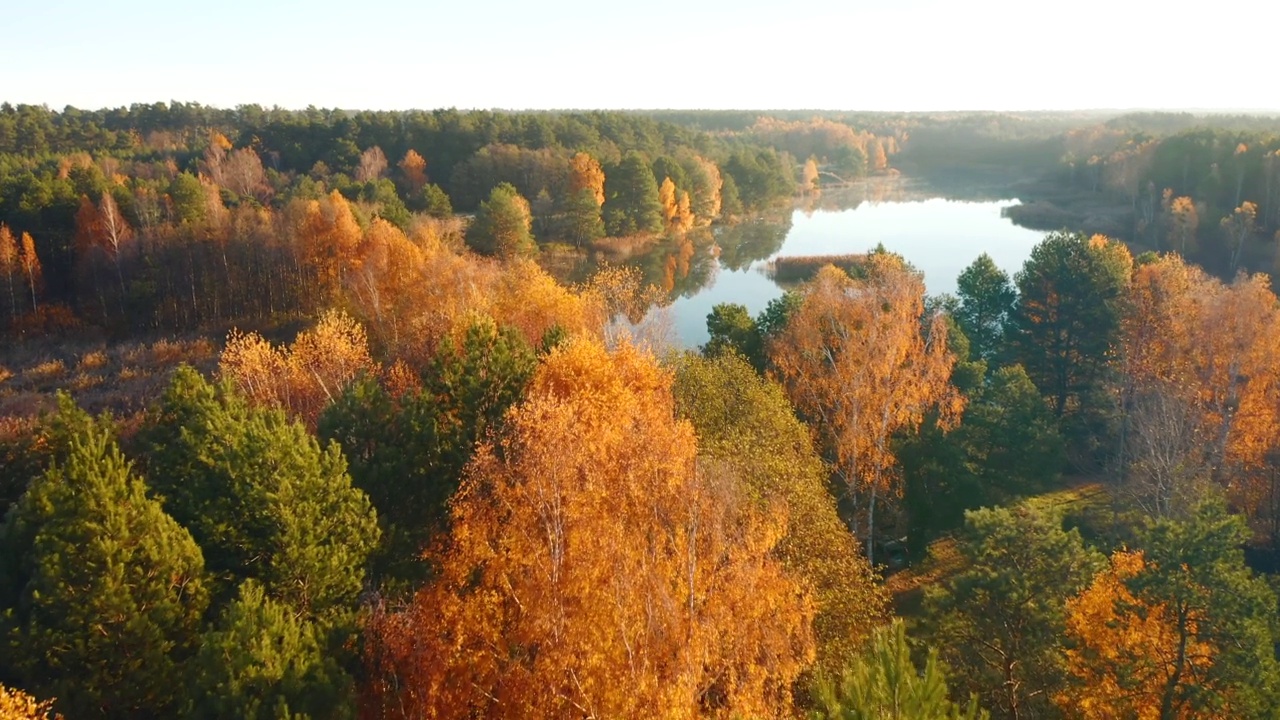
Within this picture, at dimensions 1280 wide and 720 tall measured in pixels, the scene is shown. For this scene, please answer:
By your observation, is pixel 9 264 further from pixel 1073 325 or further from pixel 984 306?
pixel 1073 325

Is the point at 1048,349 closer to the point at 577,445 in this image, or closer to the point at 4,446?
the point at 577,445

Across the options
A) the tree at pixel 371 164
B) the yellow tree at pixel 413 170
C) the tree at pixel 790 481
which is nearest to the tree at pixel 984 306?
the tree at pixel 790 481

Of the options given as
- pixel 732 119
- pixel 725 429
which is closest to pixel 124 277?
pixel 725 429

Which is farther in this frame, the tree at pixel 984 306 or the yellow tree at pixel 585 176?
the yellow tree at pixel 585 176

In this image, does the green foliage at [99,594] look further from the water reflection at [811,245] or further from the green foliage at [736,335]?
the water reflection at [811,245]

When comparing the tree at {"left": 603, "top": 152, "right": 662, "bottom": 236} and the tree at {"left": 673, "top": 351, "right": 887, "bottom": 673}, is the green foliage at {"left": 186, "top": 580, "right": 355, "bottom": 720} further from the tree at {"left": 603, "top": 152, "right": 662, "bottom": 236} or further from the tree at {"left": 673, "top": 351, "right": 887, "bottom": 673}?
the tree at {"left": 603, "top": 152, "right": 662, "bottom": 236}

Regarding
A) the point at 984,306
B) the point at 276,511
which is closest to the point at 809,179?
the point at 984,306
